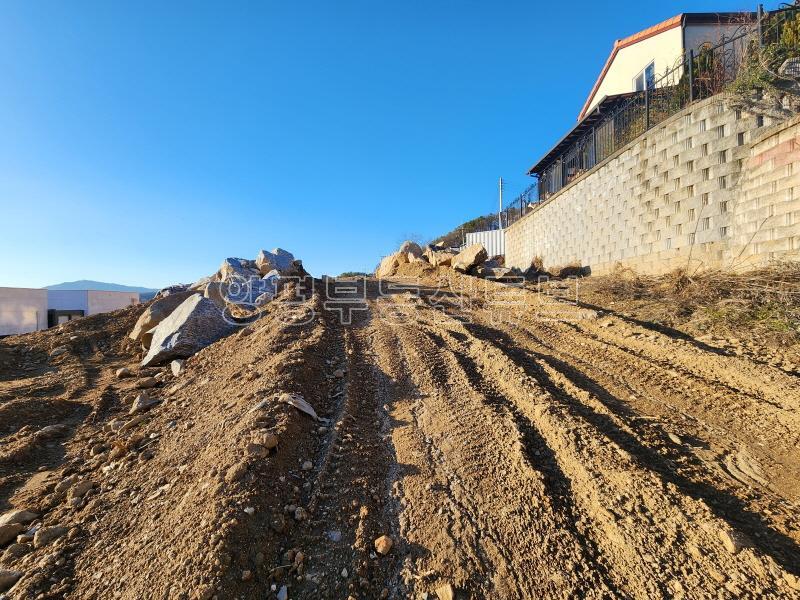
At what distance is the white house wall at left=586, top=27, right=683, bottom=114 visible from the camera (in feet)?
38.9

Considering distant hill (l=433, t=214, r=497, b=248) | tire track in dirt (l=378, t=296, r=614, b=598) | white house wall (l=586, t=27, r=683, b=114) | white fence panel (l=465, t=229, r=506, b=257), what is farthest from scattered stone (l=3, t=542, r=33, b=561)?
distant hill (l=433, t=214, r=497, b=248)

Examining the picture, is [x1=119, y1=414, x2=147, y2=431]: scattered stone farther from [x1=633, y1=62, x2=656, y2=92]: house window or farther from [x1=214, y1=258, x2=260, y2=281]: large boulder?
[x1=633, y1=62, x2=656, y2=92]: house window

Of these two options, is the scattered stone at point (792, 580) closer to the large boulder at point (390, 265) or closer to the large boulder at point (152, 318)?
the large boulder at point (152, 318)

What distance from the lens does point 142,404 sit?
3750 mm

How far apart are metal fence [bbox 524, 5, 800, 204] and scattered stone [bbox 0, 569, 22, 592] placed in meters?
9.33

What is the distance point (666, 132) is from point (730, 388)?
18.0 feet

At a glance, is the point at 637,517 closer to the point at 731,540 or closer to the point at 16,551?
the point at 731,540

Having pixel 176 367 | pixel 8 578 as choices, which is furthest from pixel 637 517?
pixel 176 367

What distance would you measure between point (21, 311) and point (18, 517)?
1672 cm

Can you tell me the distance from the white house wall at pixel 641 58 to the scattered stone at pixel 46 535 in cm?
1540

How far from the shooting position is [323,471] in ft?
7.48

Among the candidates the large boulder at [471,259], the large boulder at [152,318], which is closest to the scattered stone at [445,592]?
the large boulder at [152,318]

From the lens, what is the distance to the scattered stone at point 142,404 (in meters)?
3.71

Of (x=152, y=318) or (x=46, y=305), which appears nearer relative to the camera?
(x=152, y=318)
